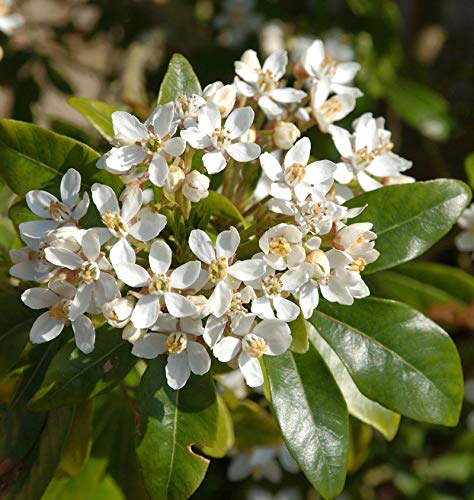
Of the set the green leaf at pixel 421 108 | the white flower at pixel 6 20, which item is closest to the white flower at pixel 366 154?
the white flower at pixel 6 20

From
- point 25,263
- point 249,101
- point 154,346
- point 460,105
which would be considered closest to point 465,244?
point 249,101

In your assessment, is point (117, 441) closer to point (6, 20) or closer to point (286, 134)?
point (286, 134)

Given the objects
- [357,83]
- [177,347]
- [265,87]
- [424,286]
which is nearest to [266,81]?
[265,87]

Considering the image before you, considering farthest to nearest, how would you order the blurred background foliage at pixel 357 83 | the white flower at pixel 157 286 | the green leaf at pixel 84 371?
1. the blurred background foliage at pixel 357 83
2. the green leaf at pixel 84 371
3. the white flower at pixel 157 286

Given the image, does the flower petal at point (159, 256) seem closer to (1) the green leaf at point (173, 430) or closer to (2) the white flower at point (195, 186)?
(2) the white flower at point (195, 186)

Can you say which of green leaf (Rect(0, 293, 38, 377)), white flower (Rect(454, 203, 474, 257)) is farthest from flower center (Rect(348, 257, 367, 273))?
white flower (Rect(454, 203, 474, 257))

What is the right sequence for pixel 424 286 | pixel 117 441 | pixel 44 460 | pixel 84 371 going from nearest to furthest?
pixel 84 371, pixel 44 460, pixel 117 441, pixel 424 286
